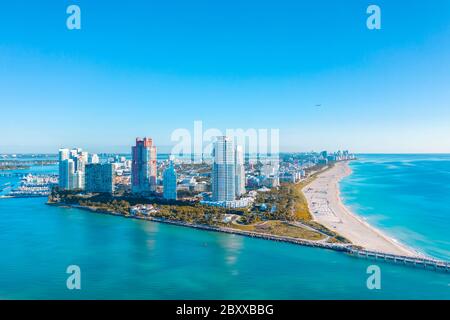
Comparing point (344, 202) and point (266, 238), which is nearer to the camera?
point (266, 238)

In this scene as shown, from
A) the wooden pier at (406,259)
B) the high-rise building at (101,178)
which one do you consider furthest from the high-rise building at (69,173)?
the wooden pier at (406,259)

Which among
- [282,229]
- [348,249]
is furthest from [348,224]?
[348,249]

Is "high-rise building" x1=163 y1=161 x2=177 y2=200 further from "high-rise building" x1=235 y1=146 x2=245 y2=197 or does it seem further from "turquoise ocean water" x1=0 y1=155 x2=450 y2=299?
"turquoise ocean water" x1=0 y1=155 x2=450 y2=299

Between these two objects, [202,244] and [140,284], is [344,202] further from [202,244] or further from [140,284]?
A: [140,284]

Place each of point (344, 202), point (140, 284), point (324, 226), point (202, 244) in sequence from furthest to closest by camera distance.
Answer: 1. point (344, 202)
2. point (324, 226)
3. point (202, 244)
4. point (140, 284)
